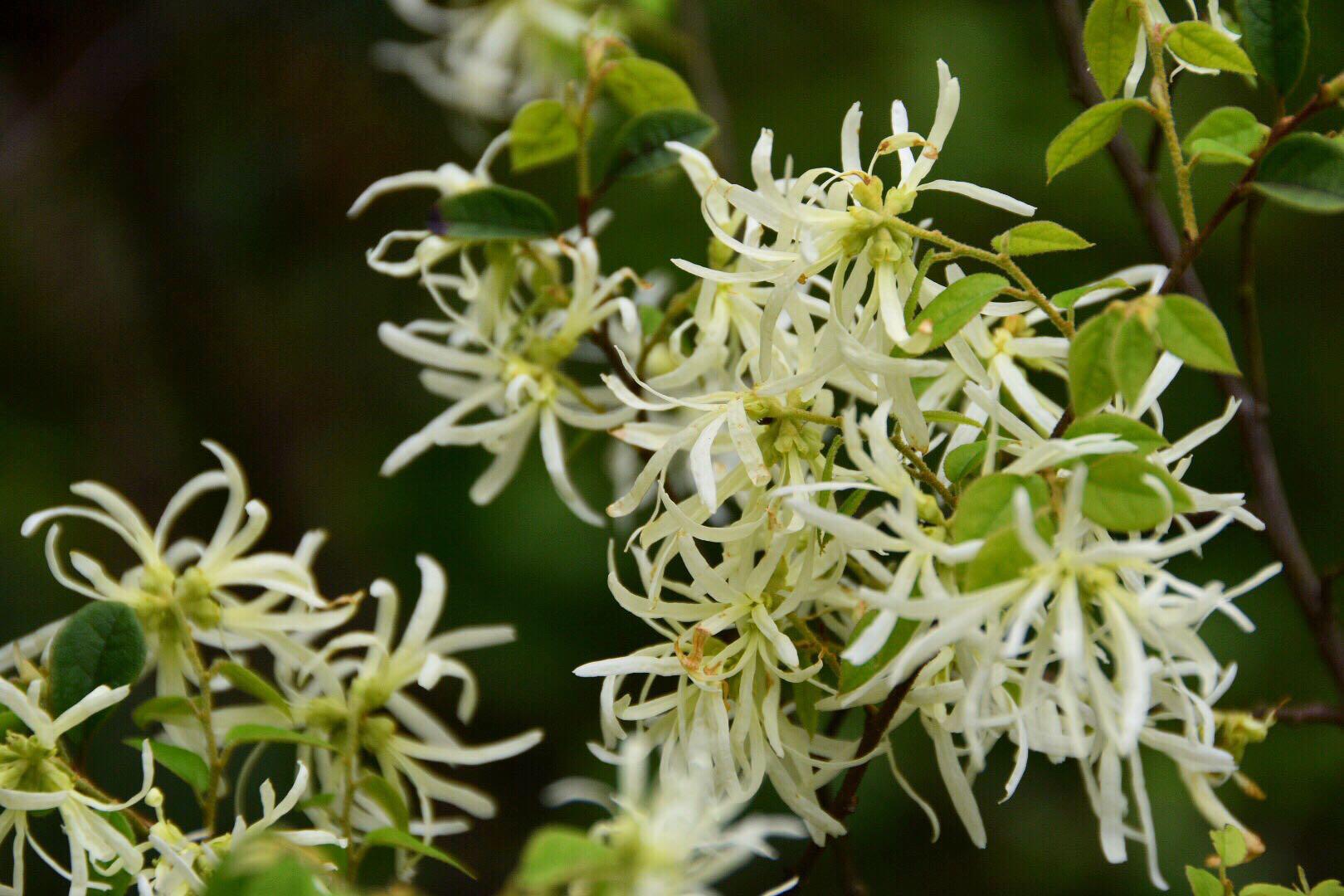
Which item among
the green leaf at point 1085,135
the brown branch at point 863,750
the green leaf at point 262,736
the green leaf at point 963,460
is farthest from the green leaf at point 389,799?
the green leaf at point 1085,135

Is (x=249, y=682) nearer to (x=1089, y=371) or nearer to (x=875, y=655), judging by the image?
(x=875, y=655)

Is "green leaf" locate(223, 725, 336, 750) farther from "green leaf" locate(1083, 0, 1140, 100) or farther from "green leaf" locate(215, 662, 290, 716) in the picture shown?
"green leaf" locate(1083, 0, 1140, 100)

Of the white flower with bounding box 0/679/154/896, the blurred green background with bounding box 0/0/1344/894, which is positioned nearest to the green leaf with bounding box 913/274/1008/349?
the white flower with bounding box 0/679/154/896

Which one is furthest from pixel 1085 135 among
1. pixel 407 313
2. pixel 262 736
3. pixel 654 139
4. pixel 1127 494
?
pixel 407 313

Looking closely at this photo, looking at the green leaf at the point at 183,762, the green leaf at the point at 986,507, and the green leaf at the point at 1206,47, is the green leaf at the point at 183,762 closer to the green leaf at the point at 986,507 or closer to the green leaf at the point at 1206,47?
the green leaf at the point at 986,507

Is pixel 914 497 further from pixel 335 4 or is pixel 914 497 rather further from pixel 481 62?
pixel 335 4
